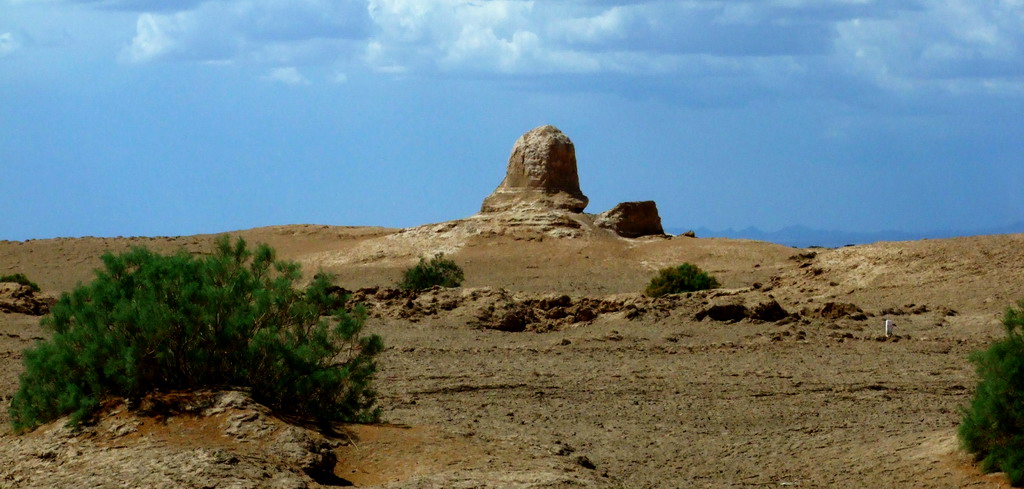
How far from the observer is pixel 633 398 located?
1431 centimetres

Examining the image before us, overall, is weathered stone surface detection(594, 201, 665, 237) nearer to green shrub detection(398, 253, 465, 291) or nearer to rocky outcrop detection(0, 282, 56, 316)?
green shrub detection(398, 253, 465, 291)

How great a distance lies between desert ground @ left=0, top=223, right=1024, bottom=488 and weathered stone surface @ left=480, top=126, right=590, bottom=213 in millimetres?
10137

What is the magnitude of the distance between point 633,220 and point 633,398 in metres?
29.8

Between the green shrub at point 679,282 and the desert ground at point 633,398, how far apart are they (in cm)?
150

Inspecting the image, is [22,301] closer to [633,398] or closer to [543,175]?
[633,398]

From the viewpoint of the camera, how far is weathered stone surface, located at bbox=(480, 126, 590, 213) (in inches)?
1722

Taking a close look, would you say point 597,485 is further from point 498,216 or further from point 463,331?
point 498,216

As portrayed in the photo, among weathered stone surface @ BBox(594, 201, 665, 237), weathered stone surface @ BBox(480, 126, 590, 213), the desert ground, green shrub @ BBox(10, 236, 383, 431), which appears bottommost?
the desert ground

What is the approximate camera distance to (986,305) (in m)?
23.4

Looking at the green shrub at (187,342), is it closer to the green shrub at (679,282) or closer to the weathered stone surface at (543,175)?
the green shrub at (679,282)

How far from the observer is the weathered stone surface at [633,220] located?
43406mm

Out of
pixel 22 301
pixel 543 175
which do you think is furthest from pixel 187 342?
pixel 543 175

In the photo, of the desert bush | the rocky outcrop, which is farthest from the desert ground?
the rocky outcrop

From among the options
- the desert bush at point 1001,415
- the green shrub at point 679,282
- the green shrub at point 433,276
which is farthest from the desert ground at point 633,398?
the green shrub at point 433,276
